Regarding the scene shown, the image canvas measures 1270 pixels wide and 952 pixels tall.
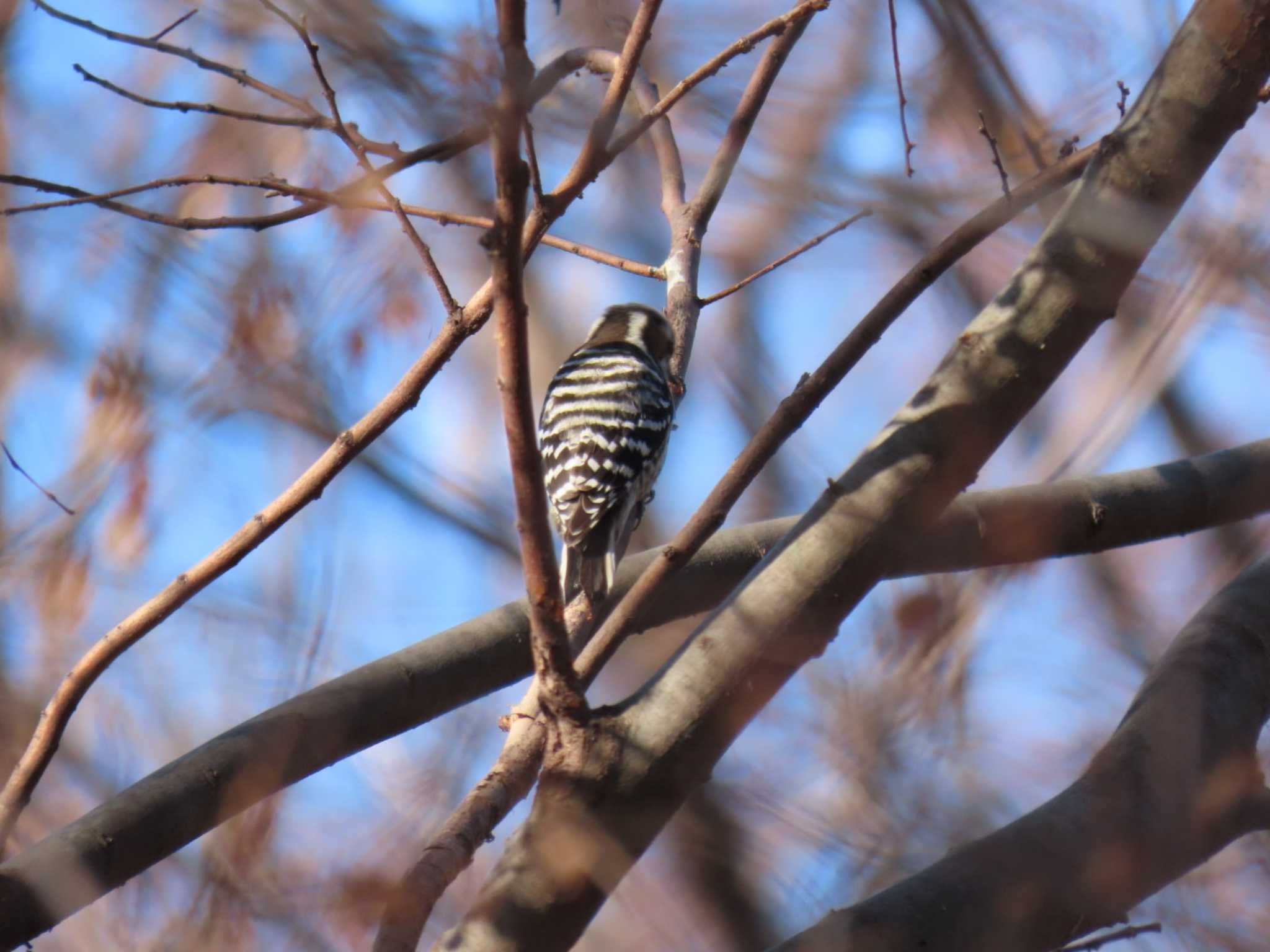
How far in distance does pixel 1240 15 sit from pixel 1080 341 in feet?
2.14

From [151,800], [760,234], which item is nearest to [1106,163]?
[151,800]

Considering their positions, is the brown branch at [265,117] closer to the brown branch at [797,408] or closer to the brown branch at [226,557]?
the brown branch at [226,557]

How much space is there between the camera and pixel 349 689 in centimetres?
308

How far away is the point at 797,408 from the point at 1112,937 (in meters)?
1.23

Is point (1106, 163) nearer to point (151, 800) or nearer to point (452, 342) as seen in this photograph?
point (452, 342)

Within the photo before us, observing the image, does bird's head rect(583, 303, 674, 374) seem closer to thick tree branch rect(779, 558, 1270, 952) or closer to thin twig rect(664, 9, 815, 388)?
thin twig rect(664, 9, 815, 388)

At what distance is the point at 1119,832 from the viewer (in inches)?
91.3

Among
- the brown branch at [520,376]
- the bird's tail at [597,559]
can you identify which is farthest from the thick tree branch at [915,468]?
the bird's tail at [597,559]

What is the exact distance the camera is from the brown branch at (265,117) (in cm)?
261

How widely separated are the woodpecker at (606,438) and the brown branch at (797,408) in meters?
1.42

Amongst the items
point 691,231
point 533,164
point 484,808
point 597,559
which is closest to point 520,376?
point 533,164

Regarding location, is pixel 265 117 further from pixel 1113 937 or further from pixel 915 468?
pixel 1113 937

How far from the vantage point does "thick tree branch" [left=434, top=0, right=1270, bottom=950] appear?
1996 millimetres

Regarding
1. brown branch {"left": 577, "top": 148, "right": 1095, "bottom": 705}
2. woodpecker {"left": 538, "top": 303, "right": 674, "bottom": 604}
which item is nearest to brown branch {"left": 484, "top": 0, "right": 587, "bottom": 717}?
brown branch {"left": 577, "top": 148, "right": 1095, "bottom": 705}
